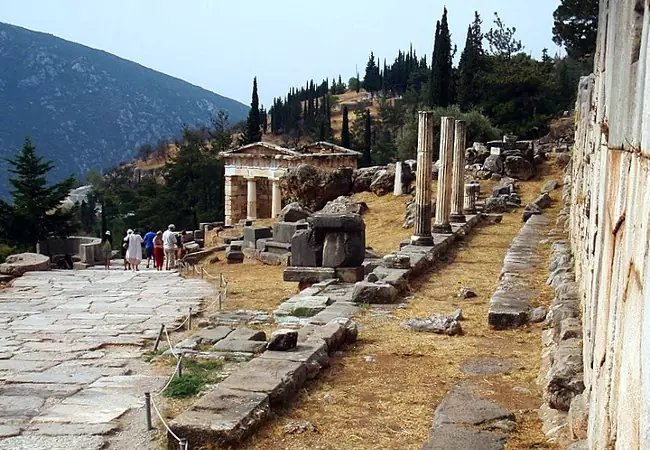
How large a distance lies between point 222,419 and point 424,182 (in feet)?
39.2

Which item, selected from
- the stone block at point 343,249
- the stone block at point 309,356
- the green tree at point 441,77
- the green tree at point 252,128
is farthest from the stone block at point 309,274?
the green tree at point 252,128

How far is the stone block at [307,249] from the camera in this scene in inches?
518

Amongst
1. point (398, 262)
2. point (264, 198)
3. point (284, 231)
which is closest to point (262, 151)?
point (264, 198)

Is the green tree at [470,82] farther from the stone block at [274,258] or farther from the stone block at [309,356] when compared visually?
the stone block at [309,356]

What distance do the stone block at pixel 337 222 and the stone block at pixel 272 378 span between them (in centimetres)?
641

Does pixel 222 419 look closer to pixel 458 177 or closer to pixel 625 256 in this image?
pixel 625 256

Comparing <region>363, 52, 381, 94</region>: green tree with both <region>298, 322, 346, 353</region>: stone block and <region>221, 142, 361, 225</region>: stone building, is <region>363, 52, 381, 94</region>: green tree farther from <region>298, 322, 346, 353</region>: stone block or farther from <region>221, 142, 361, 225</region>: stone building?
<region>298, 322, 346, 353</region>: stone block

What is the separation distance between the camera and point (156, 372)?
7238mm

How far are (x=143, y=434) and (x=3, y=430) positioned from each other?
109 centimetres

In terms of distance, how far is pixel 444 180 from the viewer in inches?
712

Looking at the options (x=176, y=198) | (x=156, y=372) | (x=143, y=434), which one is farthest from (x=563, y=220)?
(x=176, y=198)

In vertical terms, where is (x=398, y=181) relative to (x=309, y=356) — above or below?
above

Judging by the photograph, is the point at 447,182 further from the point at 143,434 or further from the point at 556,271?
the point at 143,434

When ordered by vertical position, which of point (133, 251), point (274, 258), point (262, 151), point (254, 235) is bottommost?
point (133, 251)
